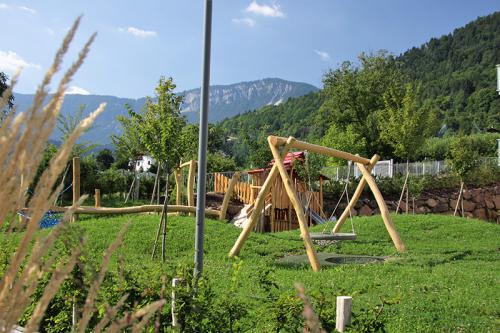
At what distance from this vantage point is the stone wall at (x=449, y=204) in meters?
20.9

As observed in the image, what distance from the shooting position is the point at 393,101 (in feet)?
93.8

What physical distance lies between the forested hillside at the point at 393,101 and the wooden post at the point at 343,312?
19.6 metres

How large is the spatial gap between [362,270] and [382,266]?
516 mm

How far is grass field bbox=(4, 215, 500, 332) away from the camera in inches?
168

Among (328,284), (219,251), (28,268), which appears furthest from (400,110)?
(28,268)

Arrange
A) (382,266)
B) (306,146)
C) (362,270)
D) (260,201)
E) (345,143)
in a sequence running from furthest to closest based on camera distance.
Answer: (345,143), (306,146), (260,201), (382,266), (362,270)

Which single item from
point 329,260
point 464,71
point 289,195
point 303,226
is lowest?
point 329,260

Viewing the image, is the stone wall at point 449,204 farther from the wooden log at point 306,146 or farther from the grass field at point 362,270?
the wooden log at point 306,146

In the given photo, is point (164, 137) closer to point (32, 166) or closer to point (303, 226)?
point (303, 226)

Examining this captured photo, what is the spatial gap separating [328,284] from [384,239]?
20.6ft

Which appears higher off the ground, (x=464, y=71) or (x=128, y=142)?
(x=464, y=71)

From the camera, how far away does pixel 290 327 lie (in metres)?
3.45

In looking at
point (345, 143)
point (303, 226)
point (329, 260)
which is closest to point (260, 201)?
point (303, 226)

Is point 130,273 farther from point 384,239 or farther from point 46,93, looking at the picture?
point 384,239
